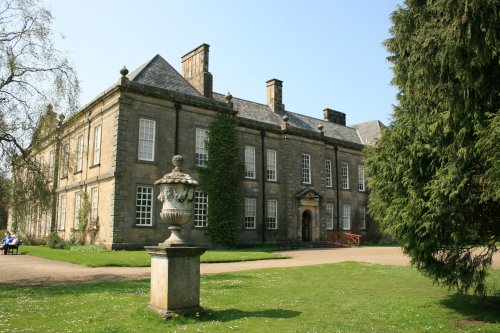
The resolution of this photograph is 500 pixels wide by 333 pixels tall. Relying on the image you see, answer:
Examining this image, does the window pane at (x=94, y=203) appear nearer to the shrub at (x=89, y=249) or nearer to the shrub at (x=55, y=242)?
the shrub at (x=89, y=249)

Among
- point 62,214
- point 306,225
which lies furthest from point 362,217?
point 62,214

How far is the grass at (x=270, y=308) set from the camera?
22.5 ft

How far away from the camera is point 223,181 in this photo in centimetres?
2538

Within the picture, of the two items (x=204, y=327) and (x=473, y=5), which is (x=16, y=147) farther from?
(x=473, y=5)

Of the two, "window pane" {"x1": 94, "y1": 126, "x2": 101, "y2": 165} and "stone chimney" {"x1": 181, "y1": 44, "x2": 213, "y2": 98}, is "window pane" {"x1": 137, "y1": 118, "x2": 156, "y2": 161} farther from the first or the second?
"stone chimney" {"x1": 181, "y1": 44, "x2": 213, "y2": 98}

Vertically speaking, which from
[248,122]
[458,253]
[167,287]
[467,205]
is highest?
[248,122]

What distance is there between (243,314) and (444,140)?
4.86 meters

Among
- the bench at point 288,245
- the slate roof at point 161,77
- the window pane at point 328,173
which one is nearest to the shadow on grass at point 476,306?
the bench at point 288,245

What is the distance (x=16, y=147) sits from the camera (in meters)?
13.5

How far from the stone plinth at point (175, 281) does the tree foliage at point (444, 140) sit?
4147 mm

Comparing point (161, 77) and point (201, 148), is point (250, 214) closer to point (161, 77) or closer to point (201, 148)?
point (201, 148)

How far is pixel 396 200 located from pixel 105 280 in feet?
27.9

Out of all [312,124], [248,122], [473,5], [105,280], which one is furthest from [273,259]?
[312,124]

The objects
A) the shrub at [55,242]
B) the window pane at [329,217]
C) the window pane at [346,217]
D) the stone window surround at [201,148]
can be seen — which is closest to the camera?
the stone window surround at [201,148]
